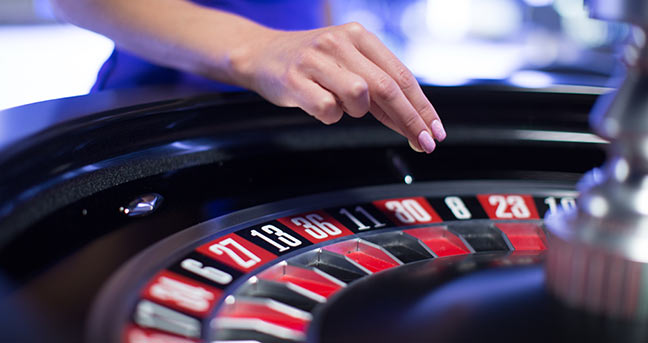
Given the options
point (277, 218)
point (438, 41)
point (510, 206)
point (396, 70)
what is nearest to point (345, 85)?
point (396, 70)

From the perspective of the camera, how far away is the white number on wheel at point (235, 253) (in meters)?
0.85

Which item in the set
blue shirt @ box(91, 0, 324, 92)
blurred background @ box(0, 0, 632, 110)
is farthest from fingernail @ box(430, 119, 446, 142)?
blurred background @ box(0, 0, 632, 110)

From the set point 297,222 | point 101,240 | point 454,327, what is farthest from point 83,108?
point 454,327

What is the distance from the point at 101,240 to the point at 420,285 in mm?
388

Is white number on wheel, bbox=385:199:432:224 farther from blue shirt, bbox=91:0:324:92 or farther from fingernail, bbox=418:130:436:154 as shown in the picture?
blue shirt, bbox=91:0:324:92

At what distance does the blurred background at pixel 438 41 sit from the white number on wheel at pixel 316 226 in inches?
173

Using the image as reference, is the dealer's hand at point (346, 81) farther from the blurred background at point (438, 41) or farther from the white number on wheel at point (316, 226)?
the blurred background at point (438, 41)

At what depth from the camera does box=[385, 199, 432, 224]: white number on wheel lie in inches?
41.6

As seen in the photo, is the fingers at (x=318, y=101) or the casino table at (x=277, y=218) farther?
the fingers at (x=318, y=101)

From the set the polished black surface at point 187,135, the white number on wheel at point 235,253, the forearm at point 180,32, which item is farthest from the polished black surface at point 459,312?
the forearm at point 180,32

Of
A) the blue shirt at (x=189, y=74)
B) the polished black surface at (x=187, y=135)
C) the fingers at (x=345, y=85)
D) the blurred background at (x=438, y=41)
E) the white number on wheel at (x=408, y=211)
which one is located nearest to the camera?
the polished black surface at (x=187, y=135)

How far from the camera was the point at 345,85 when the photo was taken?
953 mm

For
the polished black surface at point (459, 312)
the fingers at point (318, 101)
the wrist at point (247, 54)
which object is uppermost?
the wrist at point (247, 54)

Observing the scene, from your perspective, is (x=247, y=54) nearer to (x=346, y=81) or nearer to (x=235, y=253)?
(x=346, y=81)
